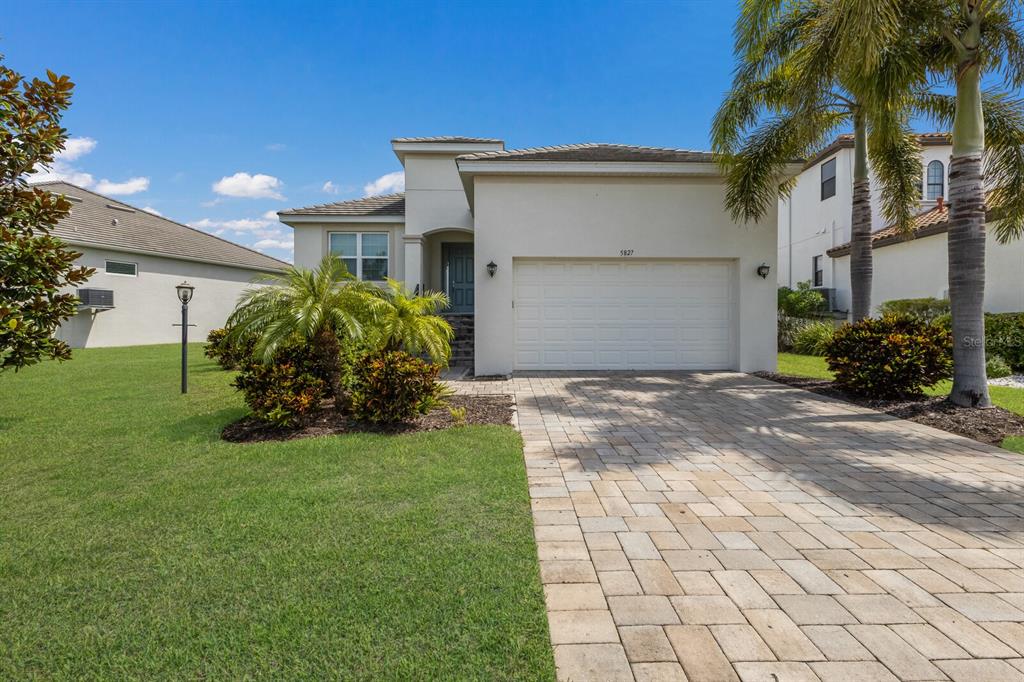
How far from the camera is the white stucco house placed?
12.2 m

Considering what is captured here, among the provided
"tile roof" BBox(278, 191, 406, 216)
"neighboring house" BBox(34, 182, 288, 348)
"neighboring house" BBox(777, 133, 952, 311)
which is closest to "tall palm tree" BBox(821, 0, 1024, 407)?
"neighboring house" BBox(777, 133, 952, 311)

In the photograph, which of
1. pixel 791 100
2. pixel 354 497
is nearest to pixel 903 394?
pixel 791 100

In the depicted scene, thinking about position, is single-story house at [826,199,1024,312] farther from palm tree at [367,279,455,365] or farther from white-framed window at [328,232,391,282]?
white-framed window at [328,232,391,282]

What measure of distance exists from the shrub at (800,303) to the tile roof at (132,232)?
19246 millimetres

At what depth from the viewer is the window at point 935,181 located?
58.8 ft

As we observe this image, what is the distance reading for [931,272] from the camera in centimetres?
1410

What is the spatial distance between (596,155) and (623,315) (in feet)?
12.1

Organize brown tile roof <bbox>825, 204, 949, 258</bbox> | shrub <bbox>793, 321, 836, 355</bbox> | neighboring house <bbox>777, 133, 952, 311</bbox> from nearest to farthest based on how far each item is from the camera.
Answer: brown tile roof <bbox>825, 204, 949, 258</bbox> → shrub <bbox>793, 321, 836, 355</bbox> → neighboring house <bbox>777, 133, 952, 311</bbox>

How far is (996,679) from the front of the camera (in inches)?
75.9

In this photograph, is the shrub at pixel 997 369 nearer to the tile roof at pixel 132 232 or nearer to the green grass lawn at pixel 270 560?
the green grass lawn at pixel 270 560

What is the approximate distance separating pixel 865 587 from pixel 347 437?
4881 mm

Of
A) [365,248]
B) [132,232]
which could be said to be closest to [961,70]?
[365,248]

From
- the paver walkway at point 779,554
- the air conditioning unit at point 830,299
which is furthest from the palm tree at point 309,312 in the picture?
the air conditioning unit at point 830,299

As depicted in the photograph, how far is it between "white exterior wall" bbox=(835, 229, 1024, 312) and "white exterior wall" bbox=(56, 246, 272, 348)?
22.2 m
